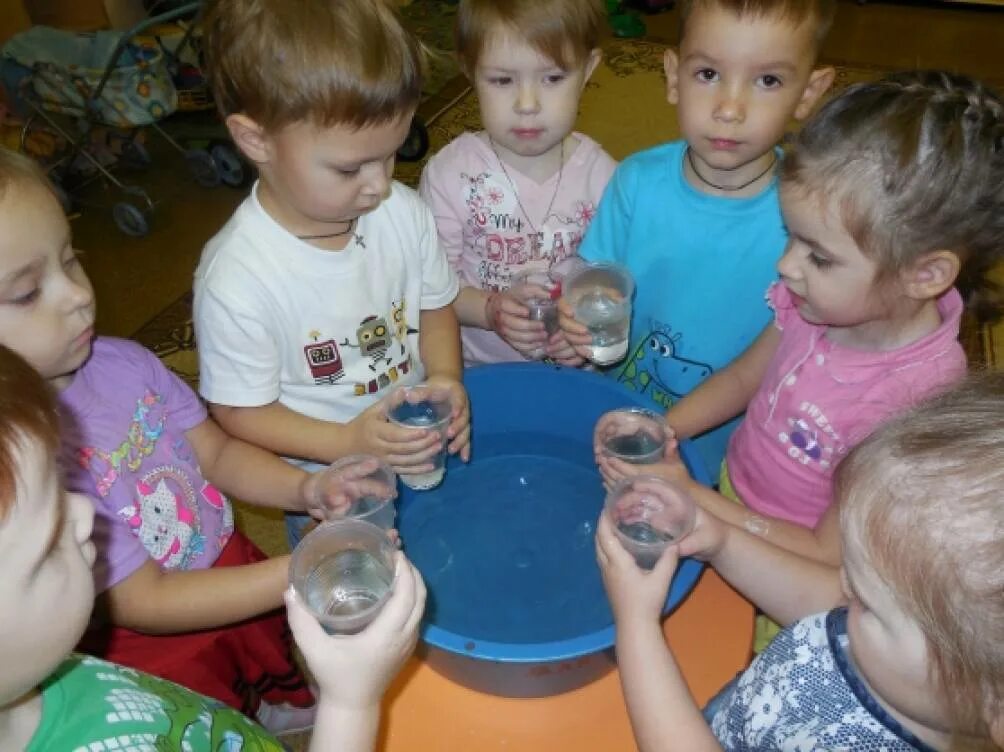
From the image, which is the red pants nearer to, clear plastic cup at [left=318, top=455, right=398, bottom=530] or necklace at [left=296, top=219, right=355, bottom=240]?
clear plastic cup at [left=318, top=455, right=398, bottom=530]

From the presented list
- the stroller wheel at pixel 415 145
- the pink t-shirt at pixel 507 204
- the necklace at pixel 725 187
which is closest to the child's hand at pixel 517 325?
the pink t-shirt at pixel 507 204

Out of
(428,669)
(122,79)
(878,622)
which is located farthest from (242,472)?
(122,79)

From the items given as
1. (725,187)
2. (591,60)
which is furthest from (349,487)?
(591,60)

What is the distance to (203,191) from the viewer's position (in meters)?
3.08

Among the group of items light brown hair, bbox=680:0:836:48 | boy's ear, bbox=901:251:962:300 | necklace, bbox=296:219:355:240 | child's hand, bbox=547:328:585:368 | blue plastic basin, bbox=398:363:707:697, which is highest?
light brown hair, bbox=680:0:836:48

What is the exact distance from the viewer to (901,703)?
27.8 inches

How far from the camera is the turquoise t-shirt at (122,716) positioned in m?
0.70

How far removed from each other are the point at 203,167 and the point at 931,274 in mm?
2669

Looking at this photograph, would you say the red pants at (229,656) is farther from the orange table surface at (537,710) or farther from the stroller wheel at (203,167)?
the stroller wheel at (203,167)

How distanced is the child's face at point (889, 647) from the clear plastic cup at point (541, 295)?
0.74 meters

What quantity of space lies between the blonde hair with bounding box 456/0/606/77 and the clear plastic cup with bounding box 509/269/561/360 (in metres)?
0.36

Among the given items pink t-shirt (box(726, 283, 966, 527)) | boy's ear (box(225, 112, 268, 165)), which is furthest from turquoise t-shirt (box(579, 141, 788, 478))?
boy's ear (box(225, 112, 268, 165))

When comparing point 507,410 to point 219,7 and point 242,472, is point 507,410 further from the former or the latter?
point 219,7

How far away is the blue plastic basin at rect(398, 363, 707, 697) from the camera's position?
1172mm
